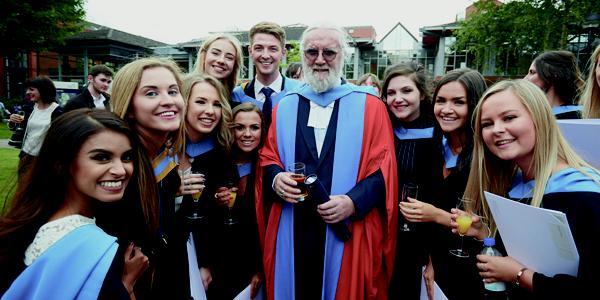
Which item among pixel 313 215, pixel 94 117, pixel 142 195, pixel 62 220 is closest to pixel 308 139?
pixel 313 215

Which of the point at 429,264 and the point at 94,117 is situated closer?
the point at 94,117

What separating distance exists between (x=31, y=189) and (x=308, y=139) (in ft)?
6.35

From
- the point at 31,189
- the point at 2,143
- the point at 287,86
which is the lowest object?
the point at 2,143

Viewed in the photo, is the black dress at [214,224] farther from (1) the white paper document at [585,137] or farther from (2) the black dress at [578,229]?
(1) the white paper document at [585,137]

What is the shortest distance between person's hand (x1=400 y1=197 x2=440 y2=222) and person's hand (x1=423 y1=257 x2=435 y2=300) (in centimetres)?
56

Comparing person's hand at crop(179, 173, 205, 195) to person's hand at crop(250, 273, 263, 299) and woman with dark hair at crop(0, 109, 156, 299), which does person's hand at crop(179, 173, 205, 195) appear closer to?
woman with dark hair at crop(0, 109, 156, 299)

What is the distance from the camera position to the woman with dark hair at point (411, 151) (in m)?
3.14

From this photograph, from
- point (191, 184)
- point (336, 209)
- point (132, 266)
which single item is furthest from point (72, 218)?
point (336, 209)

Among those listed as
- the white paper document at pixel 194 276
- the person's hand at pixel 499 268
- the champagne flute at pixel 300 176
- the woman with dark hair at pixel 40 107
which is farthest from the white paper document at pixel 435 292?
the woman with dark hair at pixel 40 107

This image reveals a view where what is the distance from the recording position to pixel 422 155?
318 centimetres

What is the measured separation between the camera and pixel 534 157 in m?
1.91

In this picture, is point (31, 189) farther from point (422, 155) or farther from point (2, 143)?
point (2, 143)

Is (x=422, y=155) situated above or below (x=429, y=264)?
above

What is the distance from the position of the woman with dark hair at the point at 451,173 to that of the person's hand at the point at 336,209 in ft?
1.36
